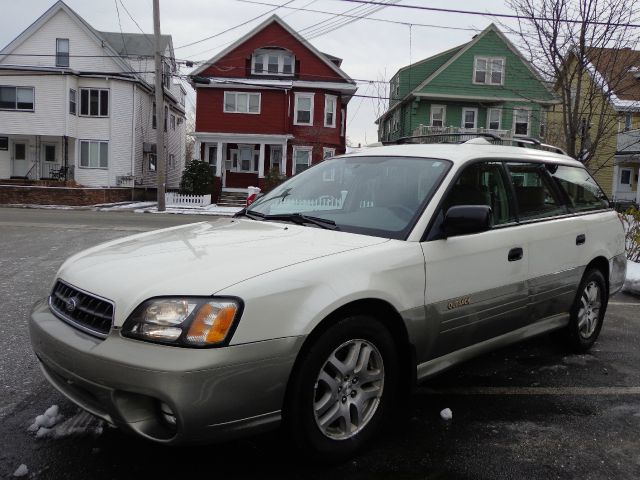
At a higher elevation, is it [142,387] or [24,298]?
[142,387]

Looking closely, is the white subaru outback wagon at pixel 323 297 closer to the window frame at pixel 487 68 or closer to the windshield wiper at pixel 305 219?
the windshield wiper at pixel 305 219

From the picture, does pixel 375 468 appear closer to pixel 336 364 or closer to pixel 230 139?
pixel 336 364

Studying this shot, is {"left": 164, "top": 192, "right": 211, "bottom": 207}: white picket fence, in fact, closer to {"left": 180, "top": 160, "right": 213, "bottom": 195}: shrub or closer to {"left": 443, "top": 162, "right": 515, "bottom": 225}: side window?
{"left": 180, "top": 160, "right": 213, "bottom": 195}: shrub

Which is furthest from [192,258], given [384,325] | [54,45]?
[54,45]

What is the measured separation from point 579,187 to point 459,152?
168cm

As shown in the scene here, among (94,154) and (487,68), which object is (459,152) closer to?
(94,154)

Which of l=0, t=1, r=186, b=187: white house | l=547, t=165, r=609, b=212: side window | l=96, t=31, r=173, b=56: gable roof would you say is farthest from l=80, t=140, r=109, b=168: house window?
l=547, t=165, r=609, b=212: side window

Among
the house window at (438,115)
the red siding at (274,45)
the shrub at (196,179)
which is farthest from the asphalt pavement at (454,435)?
the house window at (438,115)

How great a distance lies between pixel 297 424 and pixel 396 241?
112 cm

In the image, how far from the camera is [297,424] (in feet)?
8.67

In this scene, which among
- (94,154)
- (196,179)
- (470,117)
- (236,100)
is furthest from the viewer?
(470,117)

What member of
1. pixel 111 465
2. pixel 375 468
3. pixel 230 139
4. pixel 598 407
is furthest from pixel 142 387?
pixel 230 139

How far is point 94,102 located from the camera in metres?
29.5

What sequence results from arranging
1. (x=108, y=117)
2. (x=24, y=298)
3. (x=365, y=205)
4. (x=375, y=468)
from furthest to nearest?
1. (x=108, y=117)
2. (x=24, y=298)
3. (x=365, y=205)
4. (x=375, y=468)
